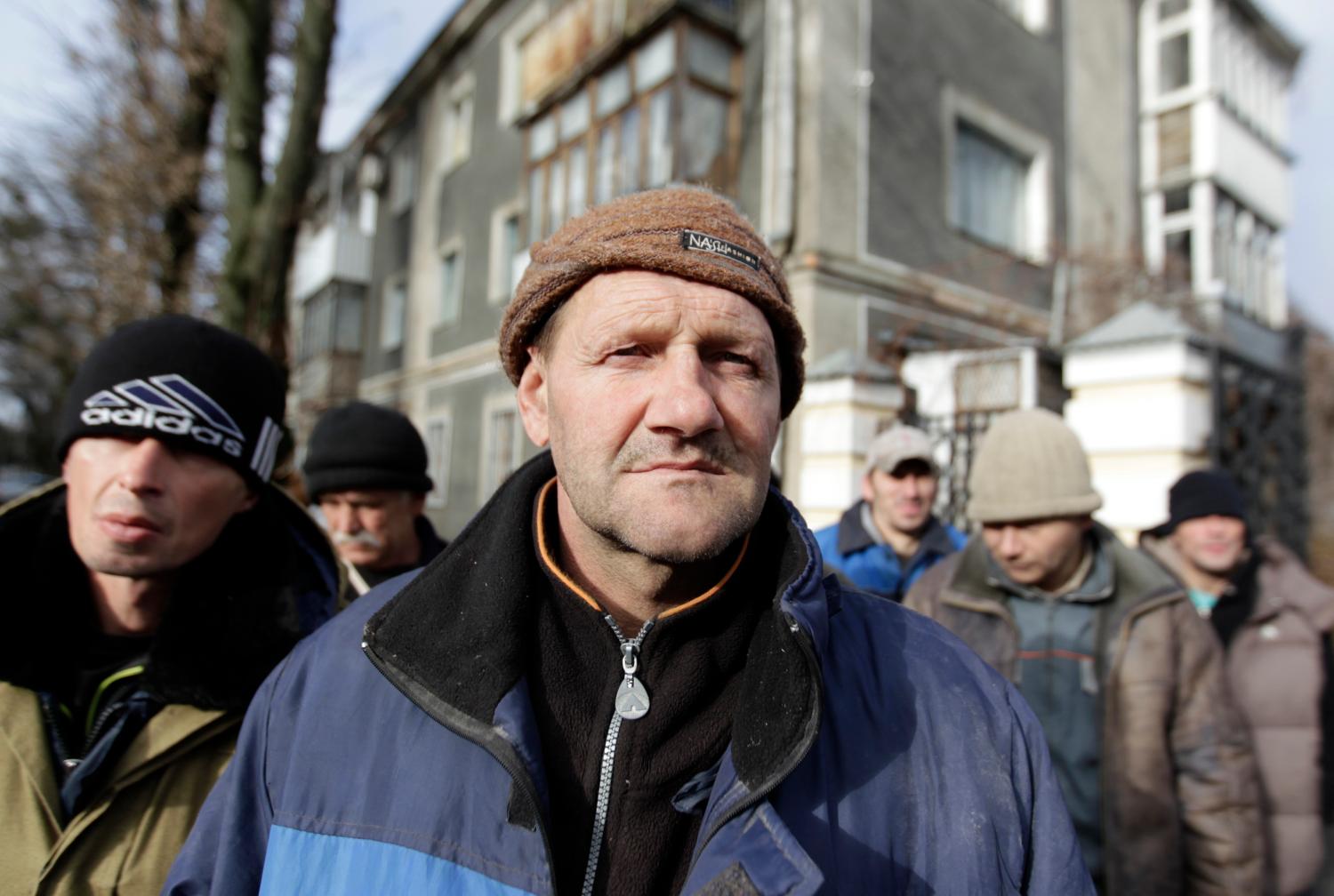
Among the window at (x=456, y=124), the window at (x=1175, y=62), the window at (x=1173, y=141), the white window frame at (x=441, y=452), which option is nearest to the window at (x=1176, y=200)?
the window at (x=1173, y=141)

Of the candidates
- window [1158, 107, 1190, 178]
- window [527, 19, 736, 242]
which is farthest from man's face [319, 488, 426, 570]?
window [1158, 107, 1190, 178]

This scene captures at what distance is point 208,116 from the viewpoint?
8.66m

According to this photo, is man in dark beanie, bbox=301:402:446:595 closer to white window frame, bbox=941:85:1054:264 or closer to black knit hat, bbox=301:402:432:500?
black knit hat, bbox=301:402:432:500

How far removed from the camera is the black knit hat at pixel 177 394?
1649 mm

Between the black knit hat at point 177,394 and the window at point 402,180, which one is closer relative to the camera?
the black knit hat at point 177,394

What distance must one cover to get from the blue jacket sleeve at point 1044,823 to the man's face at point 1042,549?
50.0 inches

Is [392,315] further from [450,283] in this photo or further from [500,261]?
[500,261]

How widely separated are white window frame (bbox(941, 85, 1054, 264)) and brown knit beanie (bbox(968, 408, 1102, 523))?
27.4 ft

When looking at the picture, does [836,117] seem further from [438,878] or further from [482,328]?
[438,878]

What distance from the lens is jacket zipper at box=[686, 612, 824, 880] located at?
109cm

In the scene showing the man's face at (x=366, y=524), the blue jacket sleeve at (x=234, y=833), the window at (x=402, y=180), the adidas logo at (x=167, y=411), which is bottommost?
the blue jacket sleeve at (x=234, y=833)

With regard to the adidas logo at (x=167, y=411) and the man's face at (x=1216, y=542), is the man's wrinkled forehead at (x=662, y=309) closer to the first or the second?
the adidas logo at (x=167, y=411)

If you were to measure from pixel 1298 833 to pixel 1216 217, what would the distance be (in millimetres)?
12949

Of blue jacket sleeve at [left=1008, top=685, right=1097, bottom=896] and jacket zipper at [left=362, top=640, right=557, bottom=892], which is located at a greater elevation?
jacket zipper at [left=362, top=640, right=557, bottom=892]
